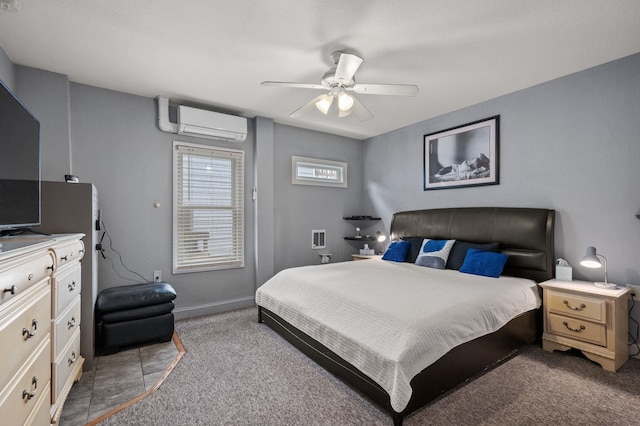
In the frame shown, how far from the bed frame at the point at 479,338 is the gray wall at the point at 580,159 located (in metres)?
0.21

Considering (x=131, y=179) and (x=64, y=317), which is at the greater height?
(x=131, y=179)

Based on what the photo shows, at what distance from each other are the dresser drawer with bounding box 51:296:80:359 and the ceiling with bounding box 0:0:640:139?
2.02 m

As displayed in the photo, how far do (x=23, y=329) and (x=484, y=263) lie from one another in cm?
347

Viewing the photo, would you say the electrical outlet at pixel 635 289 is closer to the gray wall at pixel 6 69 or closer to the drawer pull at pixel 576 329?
the drawer pull at pixel 576 329

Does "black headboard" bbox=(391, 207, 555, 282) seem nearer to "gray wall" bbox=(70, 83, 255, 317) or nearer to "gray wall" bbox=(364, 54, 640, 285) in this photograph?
"gray wall" bbox=(364, 54, 640, 285)

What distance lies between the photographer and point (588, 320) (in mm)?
2469

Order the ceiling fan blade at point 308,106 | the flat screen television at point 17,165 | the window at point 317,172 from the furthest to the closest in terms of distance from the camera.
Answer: the window at point 317,172 < the ceiling fan blade at point 308,106 < the flat screen television at point 17,165

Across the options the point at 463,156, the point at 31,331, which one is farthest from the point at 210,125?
the point at 463,156

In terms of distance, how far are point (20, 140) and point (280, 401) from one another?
222cm

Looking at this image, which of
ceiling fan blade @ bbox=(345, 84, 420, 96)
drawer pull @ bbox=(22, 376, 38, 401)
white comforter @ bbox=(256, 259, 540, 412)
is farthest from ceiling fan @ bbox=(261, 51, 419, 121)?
drawer pull @ bbox=(22, 376, 38, 401)

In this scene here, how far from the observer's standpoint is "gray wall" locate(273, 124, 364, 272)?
4.52m

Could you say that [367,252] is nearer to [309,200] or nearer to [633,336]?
[309,200]

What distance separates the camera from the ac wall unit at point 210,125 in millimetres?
3496

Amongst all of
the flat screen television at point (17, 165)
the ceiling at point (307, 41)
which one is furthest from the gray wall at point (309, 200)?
the flat screen television at point (17, 165)
